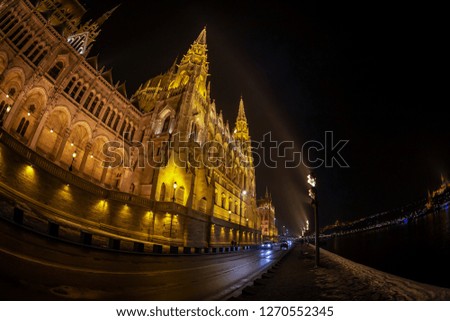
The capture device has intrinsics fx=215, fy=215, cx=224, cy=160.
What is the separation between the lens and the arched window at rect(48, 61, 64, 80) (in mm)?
28306

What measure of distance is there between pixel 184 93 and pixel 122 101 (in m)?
11.1

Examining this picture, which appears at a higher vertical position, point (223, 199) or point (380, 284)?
point (223, 199)

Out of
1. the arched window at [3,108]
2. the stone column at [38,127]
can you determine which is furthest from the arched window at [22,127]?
the arched window at [3,108]

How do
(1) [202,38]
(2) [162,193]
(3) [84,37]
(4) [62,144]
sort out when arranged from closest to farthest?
(4) [62,144] < (2) [162,193] < (3) [84,37] < (1) [202,38]

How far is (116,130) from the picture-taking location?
121 feet

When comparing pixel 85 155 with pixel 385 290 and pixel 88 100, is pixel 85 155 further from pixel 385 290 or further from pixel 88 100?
pixel 385 290


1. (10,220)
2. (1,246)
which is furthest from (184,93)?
(1,246)

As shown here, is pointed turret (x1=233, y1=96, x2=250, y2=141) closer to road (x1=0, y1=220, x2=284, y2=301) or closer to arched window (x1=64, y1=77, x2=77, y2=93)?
arched window (x1=64, y1=77, x2=77, y2=93)

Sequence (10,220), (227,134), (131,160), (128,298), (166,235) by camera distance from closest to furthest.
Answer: (128,298) → (10,220) → (166,235) → (131,160) → (227,134)

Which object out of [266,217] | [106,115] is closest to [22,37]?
A: [106,115]

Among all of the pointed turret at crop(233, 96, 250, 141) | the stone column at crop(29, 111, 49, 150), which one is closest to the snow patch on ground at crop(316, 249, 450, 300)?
the stone column at crop(29, 111, 49, 150)

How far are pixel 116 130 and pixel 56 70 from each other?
11251mm

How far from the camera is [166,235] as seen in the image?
85.0 ft

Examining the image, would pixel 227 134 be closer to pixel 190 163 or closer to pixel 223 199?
pixel 223 199
